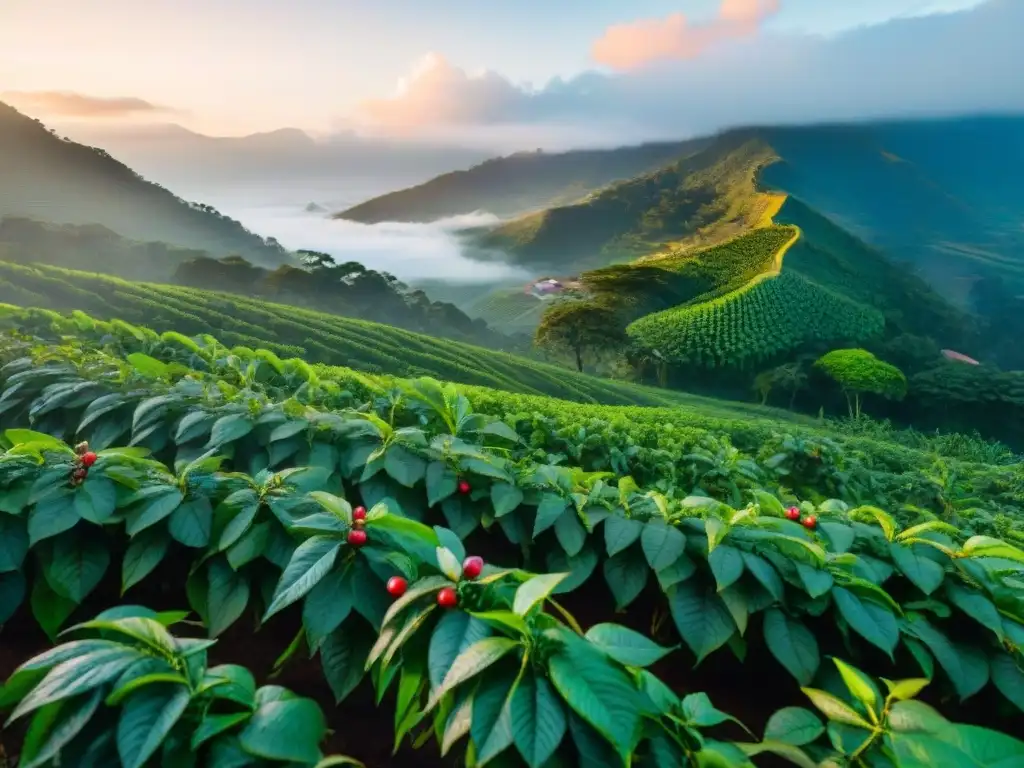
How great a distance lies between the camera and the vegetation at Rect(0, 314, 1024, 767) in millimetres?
603

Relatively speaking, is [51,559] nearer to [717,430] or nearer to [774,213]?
[717,430]

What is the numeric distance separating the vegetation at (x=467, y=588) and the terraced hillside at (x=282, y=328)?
155 inches

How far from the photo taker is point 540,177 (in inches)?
559

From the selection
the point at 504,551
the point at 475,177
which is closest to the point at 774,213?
the point at 475,177

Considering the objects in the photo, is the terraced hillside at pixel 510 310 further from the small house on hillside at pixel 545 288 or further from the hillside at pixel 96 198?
the hillside at pixel 96 198

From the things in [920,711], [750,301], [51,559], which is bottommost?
[750,301]

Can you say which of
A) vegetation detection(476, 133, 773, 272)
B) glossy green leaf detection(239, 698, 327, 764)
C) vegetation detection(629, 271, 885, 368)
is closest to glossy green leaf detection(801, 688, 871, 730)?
glossy green leaf detection(239, 698, 327, 764)

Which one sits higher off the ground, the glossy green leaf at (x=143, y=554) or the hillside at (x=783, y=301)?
the glossy green leaf at (x=143, y=554)

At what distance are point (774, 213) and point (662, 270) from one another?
3.66 meters

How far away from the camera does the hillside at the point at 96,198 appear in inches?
238

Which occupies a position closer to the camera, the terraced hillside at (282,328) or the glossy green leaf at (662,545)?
the glossy green leaf at (662,545)

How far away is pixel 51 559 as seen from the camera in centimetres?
96

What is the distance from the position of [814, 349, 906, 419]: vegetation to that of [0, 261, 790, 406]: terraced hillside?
5.64 metres

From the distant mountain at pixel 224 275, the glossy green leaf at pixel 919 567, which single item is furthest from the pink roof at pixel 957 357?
the glossy green leaf at pixel 919 567
